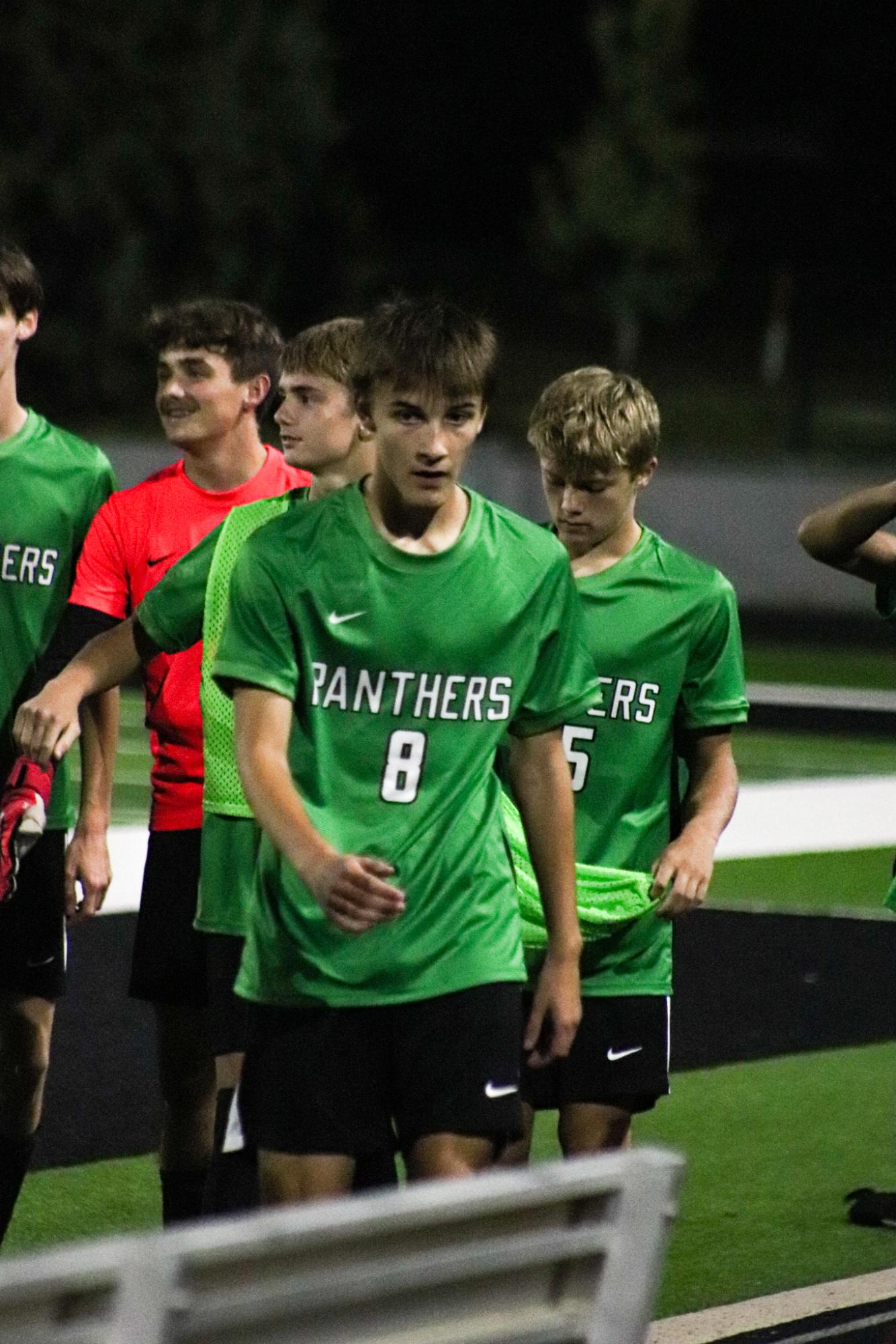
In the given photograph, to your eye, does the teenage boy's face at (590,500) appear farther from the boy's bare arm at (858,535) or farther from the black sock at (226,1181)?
the black sock at (226,1181)

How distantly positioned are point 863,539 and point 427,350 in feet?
5.04

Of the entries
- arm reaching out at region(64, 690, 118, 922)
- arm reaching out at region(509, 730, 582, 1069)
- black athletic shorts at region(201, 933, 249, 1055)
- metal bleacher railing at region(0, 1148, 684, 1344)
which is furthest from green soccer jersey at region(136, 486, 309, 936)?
metal bleacher railing at region(0, 1148, 684, 1344)

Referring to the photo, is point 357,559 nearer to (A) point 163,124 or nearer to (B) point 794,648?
(B) point 794,648

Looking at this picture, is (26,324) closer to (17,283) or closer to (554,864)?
(17,283)

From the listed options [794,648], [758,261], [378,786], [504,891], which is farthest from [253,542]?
[758,261]

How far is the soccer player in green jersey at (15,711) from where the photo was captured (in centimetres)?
540

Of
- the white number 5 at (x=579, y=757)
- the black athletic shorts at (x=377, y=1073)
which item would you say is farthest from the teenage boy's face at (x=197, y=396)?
the black athletic shorts at (x=377, y=1073)

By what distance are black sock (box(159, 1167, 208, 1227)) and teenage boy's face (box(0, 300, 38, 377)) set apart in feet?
5.80

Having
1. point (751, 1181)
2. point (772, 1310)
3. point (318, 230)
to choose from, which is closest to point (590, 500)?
point (772, 1310)

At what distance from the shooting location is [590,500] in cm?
502

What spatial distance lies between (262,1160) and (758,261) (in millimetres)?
48765

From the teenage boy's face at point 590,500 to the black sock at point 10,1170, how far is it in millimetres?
1788

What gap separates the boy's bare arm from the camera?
16.9ft

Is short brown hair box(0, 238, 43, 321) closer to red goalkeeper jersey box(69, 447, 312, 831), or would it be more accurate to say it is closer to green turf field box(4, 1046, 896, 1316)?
red goalkeeper jersey box(69, 447, 312, 831)
